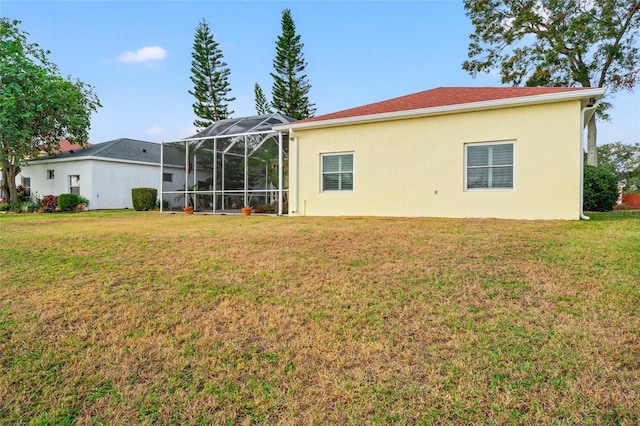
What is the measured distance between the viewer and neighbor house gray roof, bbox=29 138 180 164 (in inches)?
730

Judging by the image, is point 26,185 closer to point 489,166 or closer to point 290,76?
point 290,76

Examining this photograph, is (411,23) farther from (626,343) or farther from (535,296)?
(626,343)

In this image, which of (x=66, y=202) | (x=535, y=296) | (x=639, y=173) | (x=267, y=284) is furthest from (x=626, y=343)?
(x=639, y=173)

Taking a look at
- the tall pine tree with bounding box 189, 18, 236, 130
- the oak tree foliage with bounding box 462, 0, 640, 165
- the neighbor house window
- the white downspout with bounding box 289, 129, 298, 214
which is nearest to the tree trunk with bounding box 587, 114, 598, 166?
the oak tree foliage with bounding box 462, 0, 640, 165

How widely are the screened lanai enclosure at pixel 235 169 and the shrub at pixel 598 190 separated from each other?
10045 millimetres

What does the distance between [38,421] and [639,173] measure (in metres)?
42.3

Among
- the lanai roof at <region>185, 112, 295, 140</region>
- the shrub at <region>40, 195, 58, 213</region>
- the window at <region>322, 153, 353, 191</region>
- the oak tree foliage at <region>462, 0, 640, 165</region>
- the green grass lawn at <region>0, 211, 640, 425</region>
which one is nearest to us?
the green grass lawn at <region>0, 211, 640, 425</region>

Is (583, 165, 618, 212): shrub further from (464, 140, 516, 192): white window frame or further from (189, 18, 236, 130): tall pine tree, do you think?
(189, 18, 236, 130): tall pine tree

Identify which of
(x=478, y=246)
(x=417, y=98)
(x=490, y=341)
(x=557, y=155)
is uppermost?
(x=417, y=98)

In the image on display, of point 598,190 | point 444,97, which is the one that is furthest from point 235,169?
point 598,190

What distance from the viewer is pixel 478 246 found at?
5.20 metres

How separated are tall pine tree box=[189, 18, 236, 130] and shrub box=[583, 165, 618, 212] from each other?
22389 mm

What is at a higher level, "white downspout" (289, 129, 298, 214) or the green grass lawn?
"white downspout" (289, 129, 298, 214)

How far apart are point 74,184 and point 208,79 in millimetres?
11869
